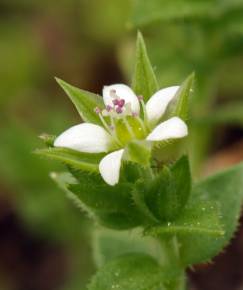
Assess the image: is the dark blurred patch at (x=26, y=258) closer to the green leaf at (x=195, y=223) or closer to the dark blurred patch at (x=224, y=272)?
the dark blurred patch at (x=224, y=272)

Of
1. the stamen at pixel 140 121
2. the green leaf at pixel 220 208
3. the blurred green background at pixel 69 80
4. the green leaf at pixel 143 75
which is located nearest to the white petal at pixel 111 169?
the stamen at pixel 140 121

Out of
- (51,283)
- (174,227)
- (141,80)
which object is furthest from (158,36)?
(174,227)

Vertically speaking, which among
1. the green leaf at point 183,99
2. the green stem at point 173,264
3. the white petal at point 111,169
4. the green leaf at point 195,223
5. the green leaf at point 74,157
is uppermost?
the green leaf at point 183,99

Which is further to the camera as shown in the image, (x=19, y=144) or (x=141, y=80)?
(x=19, y=144)

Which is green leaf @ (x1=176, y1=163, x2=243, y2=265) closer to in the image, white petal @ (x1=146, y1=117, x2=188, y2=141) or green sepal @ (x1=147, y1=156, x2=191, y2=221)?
green sepal @ (x1=147, y1=156, x2=191, y2=221)

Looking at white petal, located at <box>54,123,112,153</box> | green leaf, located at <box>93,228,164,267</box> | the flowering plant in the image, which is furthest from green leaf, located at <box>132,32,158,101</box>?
green leaf, located at <box>93,228,164,267</box>

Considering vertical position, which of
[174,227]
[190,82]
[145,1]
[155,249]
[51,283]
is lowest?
[51,283]

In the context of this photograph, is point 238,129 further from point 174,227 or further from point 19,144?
point 174,227
